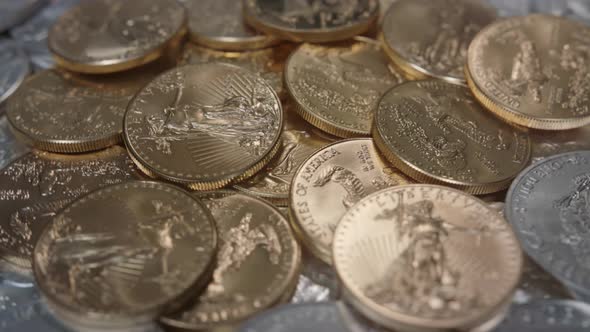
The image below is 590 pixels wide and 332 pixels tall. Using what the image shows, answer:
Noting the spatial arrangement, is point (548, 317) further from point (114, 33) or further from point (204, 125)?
point (114, 33)

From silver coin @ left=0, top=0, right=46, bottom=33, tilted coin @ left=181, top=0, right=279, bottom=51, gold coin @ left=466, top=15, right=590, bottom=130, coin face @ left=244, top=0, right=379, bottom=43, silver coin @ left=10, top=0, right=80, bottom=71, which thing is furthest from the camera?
silver coin @ left=0, top=0, right=46, bottom=33

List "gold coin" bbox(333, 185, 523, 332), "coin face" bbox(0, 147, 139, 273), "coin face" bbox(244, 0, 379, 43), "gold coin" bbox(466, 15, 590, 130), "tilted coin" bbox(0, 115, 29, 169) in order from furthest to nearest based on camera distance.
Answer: "coin face" bbox(244, 0, 379, 43) < "tilted coin" bbox(0, 115, 29, 169) < "gold coin" bbox(466, 15, 590, 130) < "coin face" bbox(0, 147, 139, 273) < "gold coin" bbox(333, 185, 523, 332)

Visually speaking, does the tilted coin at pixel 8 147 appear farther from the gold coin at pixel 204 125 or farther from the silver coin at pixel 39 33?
the gold coin at pixel 204 125

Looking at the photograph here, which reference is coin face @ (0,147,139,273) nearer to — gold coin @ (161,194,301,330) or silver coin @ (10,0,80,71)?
gold coin @ (161,194,301,330)

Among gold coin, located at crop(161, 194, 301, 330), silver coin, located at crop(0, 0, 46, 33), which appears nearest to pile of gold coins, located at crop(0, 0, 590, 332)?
gold coin, located at crop(161, 194, 301, 330)

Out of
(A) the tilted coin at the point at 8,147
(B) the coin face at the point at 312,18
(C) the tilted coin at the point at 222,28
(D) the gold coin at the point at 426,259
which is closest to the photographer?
(D) the gold coin at the point at 426,259

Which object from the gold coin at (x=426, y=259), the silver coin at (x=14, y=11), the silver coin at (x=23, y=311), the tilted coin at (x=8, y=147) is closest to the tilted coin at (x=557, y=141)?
the gold coin at (x=426, y=259)
